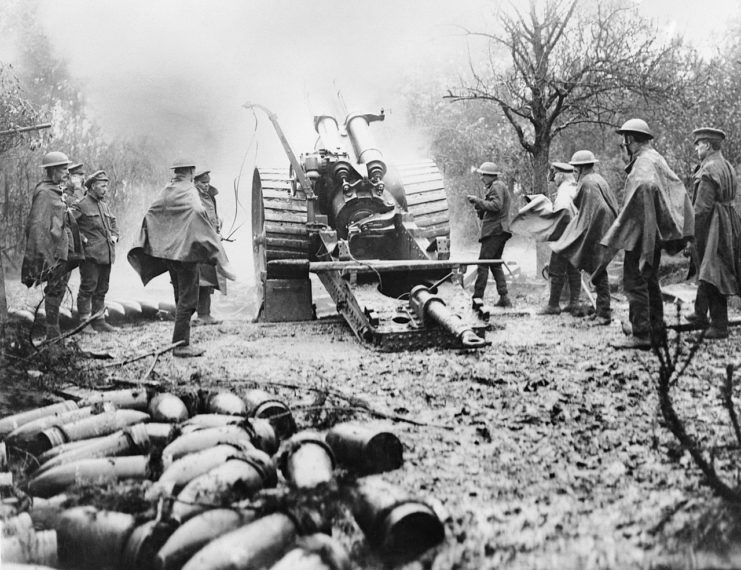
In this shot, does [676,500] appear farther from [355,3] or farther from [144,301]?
[144,301]

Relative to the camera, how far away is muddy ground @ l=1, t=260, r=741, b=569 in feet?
7.25

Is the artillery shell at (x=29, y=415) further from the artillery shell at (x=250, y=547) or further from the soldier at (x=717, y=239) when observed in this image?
the soldier at (x=717, y=239)

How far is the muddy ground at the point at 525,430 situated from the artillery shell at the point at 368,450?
6 centimetres

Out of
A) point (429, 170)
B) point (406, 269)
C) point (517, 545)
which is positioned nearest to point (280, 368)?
point (406, 269)

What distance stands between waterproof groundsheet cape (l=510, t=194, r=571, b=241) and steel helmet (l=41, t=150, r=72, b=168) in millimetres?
4385

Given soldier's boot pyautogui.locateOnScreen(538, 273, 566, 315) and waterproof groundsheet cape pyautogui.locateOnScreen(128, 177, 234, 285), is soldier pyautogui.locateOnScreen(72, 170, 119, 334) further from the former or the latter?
soldier's boot pyautogui.locateOnScreen(538, 273, 566, 315)

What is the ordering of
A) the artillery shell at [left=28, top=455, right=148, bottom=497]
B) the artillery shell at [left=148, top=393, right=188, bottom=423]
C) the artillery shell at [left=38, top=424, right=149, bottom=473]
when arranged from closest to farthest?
the artillery shell at [left=28, top=455, right=148, bottom=497]
the artillery shell at [left=38, top=424, right=149, bottom=473]
the artillery shell at [left=148, top=393, right=188, bottom=423]

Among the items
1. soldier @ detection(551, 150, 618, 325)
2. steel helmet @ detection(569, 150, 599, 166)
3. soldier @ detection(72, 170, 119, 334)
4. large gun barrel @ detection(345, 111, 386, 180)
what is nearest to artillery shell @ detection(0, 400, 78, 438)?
soldier @ detection(72, 170, 119, 334)

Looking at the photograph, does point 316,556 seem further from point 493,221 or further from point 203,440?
point 493,221

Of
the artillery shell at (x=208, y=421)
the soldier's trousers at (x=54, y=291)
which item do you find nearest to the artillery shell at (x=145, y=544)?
the artillery shell at (x=208, y=421)

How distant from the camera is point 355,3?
381 cm

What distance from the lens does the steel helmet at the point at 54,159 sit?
4127 mm

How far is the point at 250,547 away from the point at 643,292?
12.9ft

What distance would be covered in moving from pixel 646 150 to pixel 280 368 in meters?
3.05
